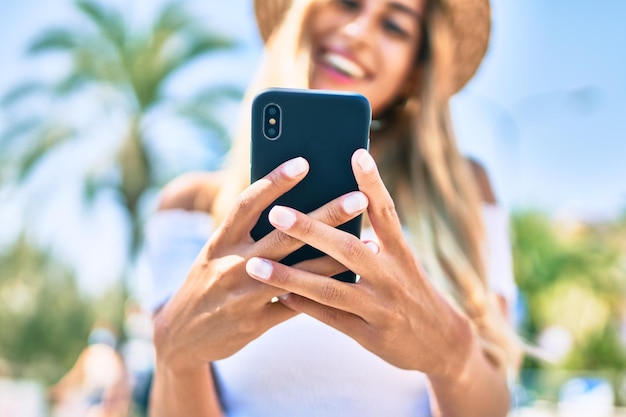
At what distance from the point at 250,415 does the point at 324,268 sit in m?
0.66

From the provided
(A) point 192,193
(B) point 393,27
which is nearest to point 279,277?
(A) point 192,193

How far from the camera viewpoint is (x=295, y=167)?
1.37 metres

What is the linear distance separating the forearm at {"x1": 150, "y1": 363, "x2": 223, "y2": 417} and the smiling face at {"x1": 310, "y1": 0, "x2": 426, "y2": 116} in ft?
2.82

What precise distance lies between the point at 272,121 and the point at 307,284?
13.8 inches

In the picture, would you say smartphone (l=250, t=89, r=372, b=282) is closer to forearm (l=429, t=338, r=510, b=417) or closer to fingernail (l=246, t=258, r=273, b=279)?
fingernail (l=246, t=258, r=273, b=279)

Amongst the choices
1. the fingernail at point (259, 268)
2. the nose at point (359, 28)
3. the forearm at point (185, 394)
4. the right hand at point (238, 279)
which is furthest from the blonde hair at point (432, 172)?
the fingernail at point (259, 268)

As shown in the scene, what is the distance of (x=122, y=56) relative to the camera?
11.7 metres

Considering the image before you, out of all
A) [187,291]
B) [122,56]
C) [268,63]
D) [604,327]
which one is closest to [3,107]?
[122,56]

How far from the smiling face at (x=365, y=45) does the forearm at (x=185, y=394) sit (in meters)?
0.86

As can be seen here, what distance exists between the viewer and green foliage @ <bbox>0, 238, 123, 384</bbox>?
49.2 feet

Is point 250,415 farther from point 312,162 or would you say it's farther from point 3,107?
point 3,107

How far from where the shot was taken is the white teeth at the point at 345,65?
208cm

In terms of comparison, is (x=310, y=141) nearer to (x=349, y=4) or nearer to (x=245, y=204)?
(x=245, y=204)

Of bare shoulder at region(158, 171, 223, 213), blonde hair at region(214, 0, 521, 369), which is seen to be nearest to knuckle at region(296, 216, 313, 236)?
blonde hair at region(214, 0, 521, 369)
